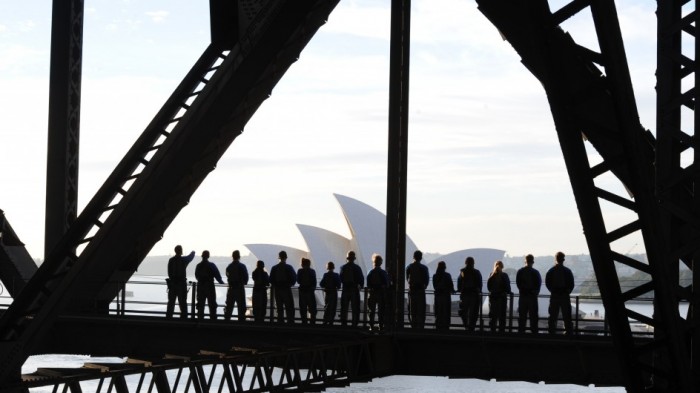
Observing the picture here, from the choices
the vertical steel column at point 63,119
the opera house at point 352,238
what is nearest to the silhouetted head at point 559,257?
the vertical steel column at point 63,119

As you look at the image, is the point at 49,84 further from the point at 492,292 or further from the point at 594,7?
the point at 594,7

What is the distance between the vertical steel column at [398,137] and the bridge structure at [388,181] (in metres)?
0.03

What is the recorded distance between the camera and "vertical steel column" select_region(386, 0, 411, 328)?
810 inches

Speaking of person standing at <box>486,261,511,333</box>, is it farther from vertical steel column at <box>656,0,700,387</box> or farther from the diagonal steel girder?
vertical steel column at <box>656,0,700,387</box>

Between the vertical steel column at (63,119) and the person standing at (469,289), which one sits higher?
the vertical steel column at (63,119)

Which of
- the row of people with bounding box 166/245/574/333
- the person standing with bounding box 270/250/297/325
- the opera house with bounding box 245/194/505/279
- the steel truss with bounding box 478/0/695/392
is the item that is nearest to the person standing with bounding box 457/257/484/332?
the row of people with bounding box 166/245/574/333

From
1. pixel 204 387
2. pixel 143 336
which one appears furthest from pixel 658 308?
pixel 143 336

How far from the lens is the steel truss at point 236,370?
11664mm

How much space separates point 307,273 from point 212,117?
316 inches

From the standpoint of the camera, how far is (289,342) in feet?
61.0

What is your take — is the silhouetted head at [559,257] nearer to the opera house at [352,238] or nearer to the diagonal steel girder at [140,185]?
the diagonal steel girder at [140,185]

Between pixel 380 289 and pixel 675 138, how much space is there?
13.4 metres

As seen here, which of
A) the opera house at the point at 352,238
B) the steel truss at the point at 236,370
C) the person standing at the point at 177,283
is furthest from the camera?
the opera house at the point at 352,238

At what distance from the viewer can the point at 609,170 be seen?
6.72 metres
